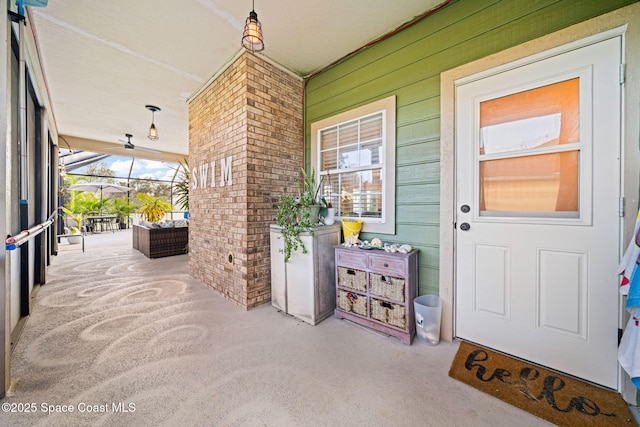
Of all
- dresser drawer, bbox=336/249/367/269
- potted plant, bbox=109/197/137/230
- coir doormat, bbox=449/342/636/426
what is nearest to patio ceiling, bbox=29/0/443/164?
dresser drawer, bbox=336/249/367/269

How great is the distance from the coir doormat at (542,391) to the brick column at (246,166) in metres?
2.24

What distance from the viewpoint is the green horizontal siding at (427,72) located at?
186 cm

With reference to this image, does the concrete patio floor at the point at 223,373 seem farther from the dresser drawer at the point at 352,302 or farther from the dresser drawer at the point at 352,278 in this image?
the dresser drawer at the point at 352,278

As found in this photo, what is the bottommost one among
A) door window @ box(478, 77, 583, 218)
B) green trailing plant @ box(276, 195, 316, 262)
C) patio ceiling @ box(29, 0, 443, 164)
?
green trailing plant @ box(276, 195, 316, 262)

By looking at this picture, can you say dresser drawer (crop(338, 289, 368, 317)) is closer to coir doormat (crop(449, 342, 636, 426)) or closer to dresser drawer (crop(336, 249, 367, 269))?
dresser drawer (crop(336, 249, 367, 269))

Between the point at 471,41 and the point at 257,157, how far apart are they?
7.75 ft

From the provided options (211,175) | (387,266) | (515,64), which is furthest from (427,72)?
(211,175)

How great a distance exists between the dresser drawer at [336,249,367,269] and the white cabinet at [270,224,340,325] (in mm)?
153

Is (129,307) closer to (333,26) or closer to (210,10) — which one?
(210,10)

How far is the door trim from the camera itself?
4.87 ft

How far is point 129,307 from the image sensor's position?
281cm

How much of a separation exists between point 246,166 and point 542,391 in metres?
3.13

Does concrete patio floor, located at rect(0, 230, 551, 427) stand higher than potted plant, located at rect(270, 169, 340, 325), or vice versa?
potted plant, located at rect(270, 169, 340, 325)

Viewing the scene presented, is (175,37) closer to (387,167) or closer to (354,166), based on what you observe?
(354,166)
